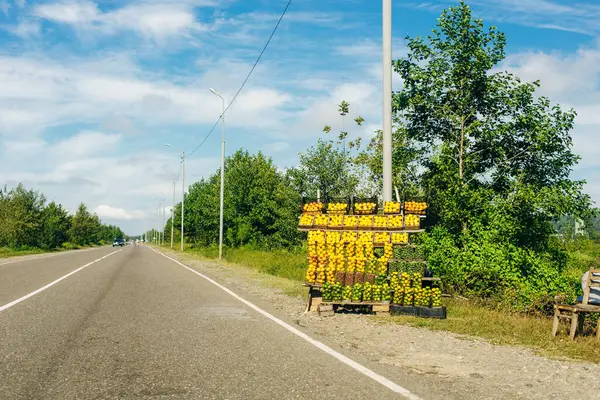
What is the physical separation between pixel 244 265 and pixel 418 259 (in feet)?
65.8

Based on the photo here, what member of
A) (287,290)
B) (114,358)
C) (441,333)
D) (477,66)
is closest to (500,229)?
(477,66)

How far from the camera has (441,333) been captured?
938 cm

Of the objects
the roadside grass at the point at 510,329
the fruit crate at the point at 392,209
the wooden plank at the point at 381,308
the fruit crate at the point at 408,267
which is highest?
the fruit crate at the point at 392,209

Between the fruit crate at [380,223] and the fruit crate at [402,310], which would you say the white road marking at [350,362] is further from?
the fruit crate at [380,223]

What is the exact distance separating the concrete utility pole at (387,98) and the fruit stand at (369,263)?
27.5 inches

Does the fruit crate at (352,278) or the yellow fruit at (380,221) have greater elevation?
the yellow fruit at (380,221)

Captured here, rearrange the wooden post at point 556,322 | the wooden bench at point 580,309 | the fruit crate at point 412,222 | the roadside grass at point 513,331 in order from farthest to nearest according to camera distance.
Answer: the fruit crate at point 412,222
the wooden post at point 556,322
the wooden bench at point 580,309
the roadside grass at point 513,331

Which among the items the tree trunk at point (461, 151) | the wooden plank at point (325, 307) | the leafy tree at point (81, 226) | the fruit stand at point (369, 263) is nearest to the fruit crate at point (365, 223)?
the fruit stand at point (369, 263)

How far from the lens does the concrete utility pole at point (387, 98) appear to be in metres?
13.1

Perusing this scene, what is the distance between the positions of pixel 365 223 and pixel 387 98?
10.4ft

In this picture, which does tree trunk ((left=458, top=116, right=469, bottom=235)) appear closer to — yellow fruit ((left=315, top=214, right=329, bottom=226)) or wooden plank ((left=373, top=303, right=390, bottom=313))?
yellow fruit ((left=315, top=214, right=329, bottom=226))

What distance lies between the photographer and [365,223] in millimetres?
12422

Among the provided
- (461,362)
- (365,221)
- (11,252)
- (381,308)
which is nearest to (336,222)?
(365,221)

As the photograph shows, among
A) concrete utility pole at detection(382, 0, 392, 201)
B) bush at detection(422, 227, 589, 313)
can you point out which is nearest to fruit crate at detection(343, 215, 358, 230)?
concrete utility pole at detection(382, 0, 392, 201)
